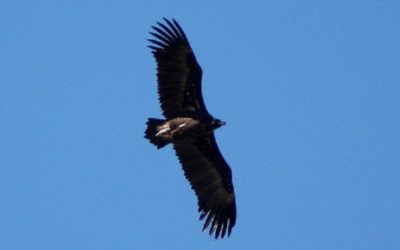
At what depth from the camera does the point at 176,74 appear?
73.8ft

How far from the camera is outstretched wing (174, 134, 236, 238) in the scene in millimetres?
23375

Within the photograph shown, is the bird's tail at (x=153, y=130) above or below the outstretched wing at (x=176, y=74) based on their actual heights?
below

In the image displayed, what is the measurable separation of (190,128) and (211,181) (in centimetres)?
186

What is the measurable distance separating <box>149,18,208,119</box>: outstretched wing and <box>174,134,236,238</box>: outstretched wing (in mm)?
1083

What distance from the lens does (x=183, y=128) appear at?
73.5ft

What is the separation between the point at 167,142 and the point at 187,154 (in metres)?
1.29

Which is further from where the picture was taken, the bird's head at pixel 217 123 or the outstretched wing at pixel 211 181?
the outstretched wing at pixel 211 181

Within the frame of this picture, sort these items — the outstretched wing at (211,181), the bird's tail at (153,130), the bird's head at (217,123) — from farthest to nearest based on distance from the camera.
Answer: the outstretched wing at (211,181) → the bird's head at (217,123) → the bird's tail at (153,130)

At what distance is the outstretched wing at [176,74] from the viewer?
22328mm

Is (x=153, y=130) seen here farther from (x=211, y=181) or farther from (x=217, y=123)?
(x=211, y=181)

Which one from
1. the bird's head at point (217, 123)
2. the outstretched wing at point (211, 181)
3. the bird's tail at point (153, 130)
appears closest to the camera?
the bird's tail at point (153, 130)

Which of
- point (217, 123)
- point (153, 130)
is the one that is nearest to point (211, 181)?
point (217, 123)

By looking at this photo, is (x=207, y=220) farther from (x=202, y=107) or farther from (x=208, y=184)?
(x=202, y=107)

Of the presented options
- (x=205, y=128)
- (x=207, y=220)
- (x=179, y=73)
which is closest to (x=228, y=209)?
(x=207, y=220)
